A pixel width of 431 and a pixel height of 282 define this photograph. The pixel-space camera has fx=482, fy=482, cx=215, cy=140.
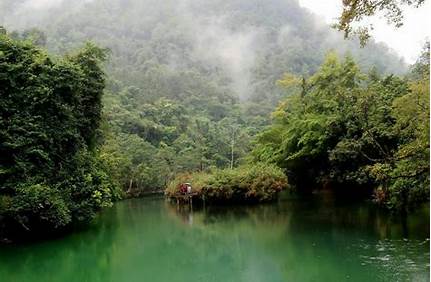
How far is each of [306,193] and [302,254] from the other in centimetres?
1634

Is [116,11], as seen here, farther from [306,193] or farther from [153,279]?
[153,279]

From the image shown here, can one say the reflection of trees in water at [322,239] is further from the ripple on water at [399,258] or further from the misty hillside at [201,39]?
the misty hillside at [201,39]

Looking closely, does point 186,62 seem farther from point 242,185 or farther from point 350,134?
point 350,134

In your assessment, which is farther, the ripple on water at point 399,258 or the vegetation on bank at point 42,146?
the vegetation on bank at point 42,146

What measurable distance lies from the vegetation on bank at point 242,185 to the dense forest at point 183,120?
0.99 feet

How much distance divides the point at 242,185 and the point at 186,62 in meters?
61.2

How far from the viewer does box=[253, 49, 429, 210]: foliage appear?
10.9 metres

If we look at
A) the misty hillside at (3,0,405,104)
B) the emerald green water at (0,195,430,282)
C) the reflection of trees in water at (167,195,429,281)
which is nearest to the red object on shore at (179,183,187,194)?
the reflection of trees in water at (167,195,429,281)

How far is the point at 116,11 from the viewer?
99.2m

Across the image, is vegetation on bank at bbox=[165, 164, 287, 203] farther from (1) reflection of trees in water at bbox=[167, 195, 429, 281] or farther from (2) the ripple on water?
(2) the ripple on water

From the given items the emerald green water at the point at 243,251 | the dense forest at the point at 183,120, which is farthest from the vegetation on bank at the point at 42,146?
the emerald green water at the point at 243,251

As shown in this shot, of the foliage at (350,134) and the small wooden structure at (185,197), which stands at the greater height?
the foliage at (350,134)

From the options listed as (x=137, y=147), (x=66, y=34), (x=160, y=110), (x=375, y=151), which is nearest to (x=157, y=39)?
(x=66, y=34)

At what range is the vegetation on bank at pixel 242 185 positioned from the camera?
851 inches
